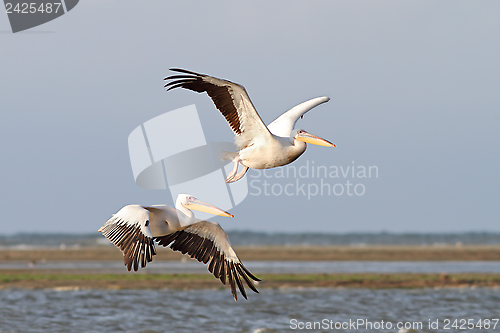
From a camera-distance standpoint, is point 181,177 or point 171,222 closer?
point 171,222

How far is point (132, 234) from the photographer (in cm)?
618

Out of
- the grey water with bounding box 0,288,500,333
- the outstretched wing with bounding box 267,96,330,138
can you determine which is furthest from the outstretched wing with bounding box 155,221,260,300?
the grey water with bounding box 0,288,500,333

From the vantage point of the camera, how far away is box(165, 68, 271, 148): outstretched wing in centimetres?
663

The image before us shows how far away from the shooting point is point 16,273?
2262cm

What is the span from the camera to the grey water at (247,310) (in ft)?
48.1

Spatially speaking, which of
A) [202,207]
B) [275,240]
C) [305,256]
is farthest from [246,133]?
[275,240]

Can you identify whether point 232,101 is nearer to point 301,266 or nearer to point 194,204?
point 194,204

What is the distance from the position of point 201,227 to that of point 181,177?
0.81 m

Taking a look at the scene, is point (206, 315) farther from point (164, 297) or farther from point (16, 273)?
point (16, 273)

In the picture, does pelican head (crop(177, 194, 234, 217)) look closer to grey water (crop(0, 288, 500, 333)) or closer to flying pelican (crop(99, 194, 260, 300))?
flying pelican (crop(99, 194, 260, 300))

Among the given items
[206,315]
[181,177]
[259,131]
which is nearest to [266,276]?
[206,315]

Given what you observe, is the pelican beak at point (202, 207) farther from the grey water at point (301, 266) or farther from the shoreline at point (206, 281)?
the grey water at point (301, 266)

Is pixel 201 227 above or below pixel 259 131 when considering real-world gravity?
below

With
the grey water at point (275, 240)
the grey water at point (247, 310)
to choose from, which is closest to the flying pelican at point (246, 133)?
the grey water at point (247, 310)
